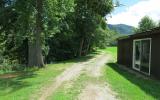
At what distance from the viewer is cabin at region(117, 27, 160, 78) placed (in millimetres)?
15148

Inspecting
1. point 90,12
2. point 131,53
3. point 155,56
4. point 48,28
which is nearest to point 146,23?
point 90,12

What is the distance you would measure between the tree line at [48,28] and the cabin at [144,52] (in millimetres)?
5386

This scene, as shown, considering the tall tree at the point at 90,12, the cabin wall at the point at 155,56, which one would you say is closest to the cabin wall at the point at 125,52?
Answer: the cabin wall at the point at 155,56

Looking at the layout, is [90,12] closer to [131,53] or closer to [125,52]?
[125,52]

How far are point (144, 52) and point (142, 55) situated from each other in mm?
549

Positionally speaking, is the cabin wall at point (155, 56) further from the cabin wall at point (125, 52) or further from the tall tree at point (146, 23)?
the tall tree at point (146, 23)

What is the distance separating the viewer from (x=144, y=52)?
1773 cm

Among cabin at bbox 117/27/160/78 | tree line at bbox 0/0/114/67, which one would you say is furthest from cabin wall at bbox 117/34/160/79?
tree line at bbox 0/0/114/67

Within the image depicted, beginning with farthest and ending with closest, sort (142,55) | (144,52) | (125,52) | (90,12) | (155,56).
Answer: (90,12) → (125,52) → (142,55) → (144,52) → (155,56)

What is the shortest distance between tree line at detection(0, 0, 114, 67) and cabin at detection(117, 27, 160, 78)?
539cm

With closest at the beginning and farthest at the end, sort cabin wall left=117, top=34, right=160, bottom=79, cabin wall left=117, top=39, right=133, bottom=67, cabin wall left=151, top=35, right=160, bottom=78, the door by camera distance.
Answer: cabin wall left=151, top=35, right=160, bottom=78 → cabin wall left=117, top=34, right=160, bottom=79 → the door → cabin wall left=117, top=39, right=133, bottom=67

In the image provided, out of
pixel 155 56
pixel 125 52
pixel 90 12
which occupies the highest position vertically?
pixel 90 12

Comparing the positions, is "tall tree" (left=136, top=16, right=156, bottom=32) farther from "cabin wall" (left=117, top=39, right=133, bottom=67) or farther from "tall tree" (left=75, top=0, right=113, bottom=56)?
"cabin wall" (left=117, top=39, right=133, bottom=67)

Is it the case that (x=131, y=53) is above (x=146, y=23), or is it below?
below
